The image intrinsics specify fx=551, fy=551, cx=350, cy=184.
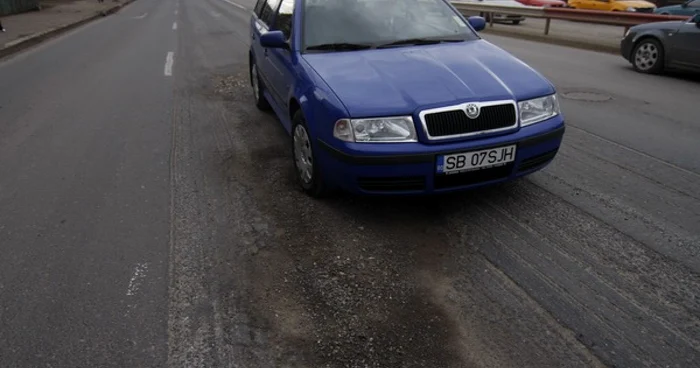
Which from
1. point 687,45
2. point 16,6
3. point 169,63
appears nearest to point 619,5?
point 687,45

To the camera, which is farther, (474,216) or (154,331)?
(474,216)

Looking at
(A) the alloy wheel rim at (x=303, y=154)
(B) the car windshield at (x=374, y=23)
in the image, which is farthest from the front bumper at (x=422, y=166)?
(B) the car windshield at (x=374, y=23)

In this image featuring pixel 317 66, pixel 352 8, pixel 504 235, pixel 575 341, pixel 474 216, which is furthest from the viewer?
pixel 352 8

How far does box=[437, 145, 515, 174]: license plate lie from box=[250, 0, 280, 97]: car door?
2.79 m

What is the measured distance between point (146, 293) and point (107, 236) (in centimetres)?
94

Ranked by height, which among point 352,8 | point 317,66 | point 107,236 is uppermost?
point 352,8

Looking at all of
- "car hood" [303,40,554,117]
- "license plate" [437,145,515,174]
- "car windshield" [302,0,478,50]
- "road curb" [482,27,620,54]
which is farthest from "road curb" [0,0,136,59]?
"license plate" [437,145,515,174]

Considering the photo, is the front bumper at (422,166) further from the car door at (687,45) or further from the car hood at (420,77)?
the car door at (687,45)

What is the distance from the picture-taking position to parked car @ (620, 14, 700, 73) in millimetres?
8898

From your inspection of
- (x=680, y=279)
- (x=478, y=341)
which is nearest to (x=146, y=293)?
(x=478, y=341)

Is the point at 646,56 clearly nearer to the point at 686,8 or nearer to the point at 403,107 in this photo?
the point at 403,107

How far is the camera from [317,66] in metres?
4.35

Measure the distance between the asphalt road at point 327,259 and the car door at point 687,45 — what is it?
10.3 ft

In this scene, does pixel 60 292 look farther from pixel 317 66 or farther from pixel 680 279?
pixel 680 279
